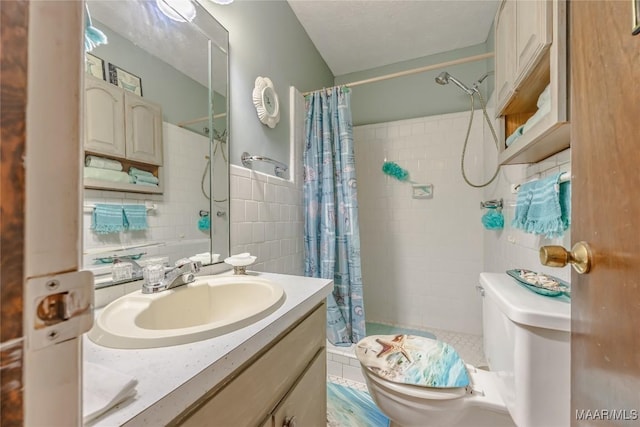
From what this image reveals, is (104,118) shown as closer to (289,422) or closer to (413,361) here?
(289,422)

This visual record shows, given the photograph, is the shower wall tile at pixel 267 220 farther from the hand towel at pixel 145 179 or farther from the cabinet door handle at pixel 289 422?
the cabinet door handle at pixel 289 422

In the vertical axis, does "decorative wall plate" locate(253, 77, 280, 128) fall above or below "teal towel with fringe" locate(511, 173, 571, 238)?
above

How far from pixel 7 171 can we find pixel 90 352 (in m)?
0.40

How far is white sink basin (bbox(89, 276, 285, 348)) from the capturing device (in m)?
0.46

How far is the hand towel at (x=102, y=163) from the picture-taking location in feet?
2.20

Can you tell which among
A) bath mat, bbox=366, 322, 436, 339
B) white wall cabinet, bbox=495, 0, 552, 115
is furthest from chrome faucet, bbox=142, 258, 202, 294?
bath mat, bbox=366, 322, 436, 339

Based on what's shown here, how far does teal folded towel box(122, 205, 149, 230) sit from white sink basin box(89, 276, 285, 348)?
20 centimetres

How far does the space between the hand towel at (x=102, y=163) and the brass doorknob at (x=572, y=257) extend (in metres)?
1.10

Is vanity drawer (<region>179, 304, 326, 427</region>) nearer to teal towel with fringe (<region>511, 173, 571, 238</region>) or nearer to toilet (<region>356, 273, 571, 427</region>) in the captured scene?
toilet (<region>356, 273, 571, 427</region>)

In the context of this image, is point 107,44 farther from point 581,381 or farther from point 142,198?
point 581,381

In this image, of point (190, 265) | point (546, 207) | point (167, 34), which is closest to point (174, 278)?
point (190, 265)

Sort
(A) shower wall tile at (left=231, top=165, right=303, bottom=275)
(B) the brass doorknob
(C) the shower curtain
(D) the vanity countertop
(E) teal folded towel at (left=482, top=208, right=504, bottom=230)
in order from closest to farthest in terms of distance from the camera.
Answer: (D) the vanity countertop → (B) the brass doorknob → (A) shower wall tile at (left=231, top=165, right=303, bottom=275) → (E) teal folded towel at (left=482, top=208, right=504, bottom=230) → (C) the shower curtain

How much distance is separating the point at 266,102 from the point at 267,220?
25.3 inches

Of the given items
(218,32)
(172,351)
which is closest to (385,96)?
(218,32)
